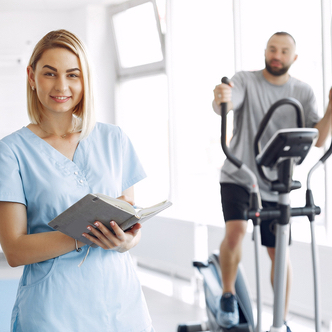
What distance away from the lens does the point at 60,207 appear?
1051mm

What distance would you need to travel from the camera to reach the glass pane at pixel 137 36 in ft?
14.4

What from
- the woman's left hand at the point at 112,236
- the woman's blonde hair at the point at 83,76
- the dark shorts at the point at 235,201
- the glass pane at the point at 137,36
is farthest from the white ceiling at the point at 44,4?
the woman's left hand at the point at 112,236

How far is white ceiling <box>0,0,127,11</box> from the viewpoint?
14.3ft

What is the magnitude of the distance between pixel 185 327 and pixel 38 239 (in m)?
1.68

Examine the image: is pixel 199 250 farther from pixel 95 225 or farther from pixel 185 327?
pixel 95 225

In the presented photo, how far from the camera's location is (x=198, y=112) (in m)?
4.07

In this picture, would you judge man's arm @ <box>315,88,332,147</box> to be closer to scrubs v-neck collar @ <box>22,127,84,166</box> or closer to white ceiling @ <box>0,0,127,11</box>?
scrubs v-neck collar @ <box>22,127,84,166</box>

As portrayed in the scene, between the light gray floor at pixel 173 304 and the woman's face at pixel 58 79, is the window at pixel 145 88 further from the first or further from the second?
the woman's face at pixel 58 79

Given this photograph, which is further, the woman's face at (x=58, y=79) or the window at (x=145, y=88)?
the window at (x=145, y=88)

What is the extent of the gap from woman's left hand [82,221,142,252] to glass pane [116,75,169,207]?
135 inches

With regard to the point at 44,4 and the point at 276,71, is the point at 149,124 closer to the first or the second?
the point at 44,4

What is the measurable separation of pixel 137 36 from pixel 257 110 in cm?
269

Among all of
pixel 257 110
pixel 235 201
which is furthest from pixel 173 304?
pixel 257 110

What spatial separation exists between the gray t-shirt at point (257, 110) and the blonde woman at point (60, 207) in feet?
4.17
